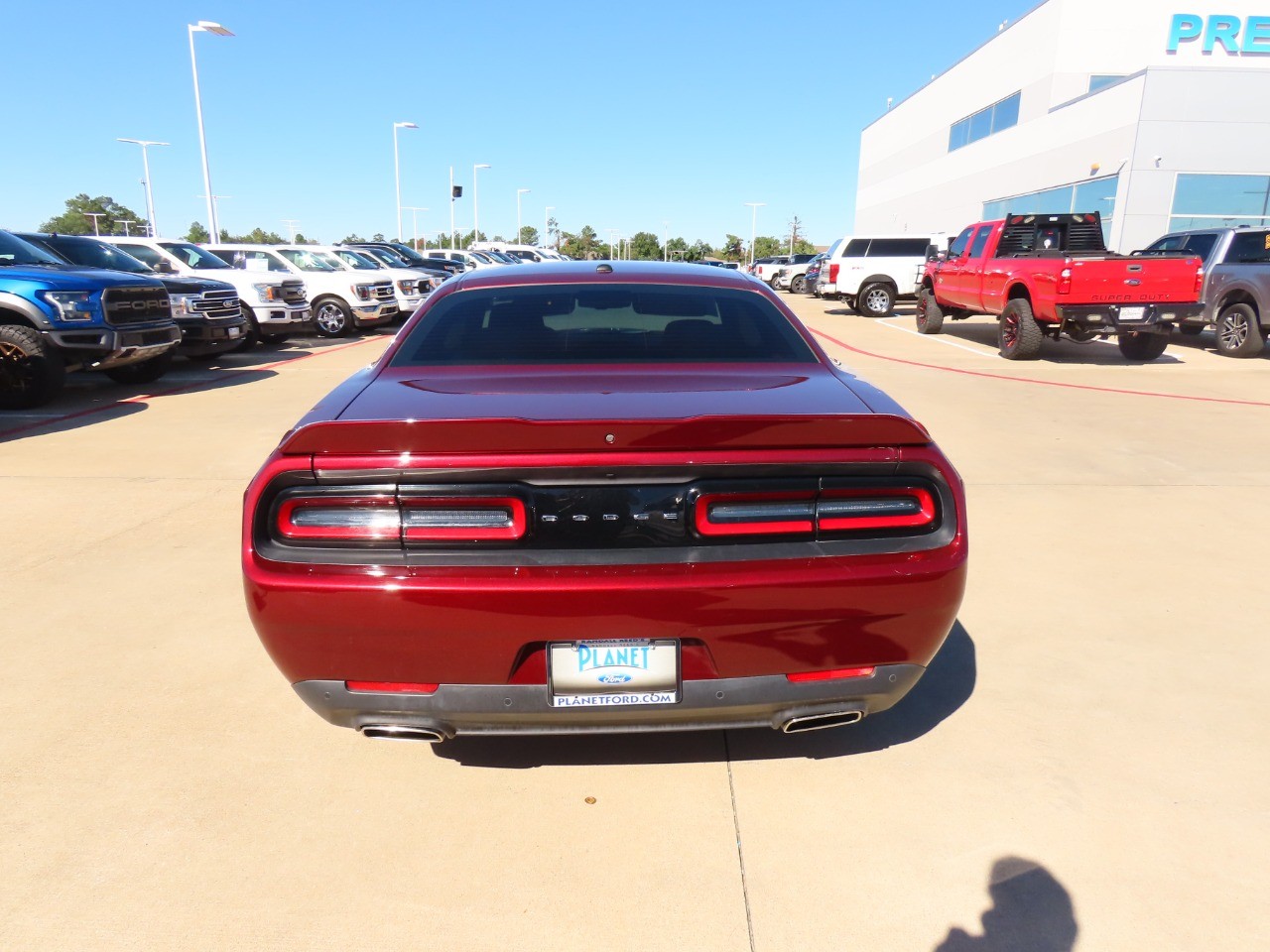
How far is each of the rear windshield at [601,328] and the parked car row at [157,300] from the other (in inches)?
111

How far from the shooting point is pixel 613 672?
89.0 inches

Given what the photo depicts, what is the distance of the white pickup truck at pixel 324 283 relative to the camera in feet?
53.6

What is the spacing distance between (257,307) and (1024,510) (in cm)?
1273

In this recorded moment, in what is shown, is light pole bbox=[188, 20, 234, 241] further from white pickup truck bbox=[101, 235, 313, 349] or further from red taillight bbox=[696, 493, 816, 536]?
red taillight bbox=[696, 493, 816, 536]

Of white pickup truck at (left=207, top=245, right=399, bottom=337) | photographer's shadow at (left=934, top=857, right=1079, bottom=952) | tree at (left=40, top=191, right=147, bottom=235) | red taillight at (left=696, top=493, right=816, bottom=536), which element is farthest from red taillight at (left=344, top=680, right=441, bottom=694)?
tree at (left=40, top=191, right=147, bottom=235)

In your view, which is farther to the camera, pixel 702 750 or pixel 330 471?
pixel 702 750

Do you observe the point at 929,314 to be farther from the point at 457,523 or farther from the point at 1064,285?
the point at 457,523

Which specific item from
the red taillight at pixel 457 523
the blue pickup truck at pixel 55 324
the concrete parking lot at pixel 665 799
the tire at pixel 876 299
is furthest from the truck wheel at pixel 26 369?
the tire at pixel 876 299

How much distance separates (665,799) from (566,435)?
122 cm

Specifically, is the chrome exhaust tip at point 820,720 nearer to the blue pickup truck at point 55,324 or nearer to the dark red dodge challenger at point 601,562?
the dark red dodge challenger at point 601,562

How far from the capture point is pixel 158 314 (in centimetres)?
1014

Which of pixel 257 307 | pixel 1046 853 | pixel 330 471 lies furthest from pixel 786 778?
pixel 257 307

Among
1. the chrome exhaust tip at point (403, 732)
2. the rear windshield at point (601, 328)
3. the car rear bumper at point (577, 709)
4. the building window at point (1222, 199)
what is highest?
the building window at point (1222, 199)

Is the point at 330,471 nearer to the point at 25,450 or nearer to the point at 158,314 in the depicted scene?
the point at 25,450
